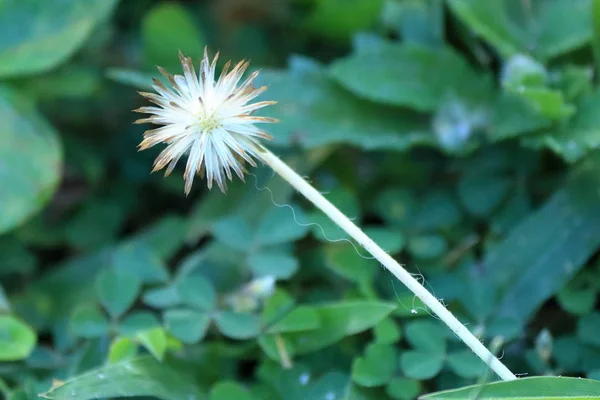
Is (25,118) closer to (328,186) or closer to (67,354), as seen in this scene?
(67,354)

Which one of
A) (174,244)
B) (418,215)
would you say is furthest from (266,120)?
(174,244)

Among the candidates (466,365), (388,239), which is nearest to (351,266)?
(388,239)

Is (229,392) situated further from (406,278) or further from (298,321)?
(406,278)

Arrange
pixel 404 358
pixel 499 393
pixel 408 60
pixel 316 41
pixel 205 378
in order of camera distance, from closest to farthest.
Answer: pixel 499 393 < pixel 404 358 < pixel 205 378 < pixel 408 60 < pixel 316 41

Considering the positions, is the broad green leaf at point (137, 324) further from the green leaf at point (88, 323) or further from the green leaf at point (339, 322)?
the green leaf at point (339, 322)

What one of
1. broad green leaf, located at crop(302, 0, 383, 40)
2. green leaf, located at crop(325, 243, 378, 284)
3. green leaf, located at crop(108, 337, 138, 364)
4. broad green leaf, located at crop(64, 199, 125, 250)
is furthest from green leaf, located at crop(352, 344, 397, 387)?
broad green leaf, located at crop(302, 0, 383, 40)

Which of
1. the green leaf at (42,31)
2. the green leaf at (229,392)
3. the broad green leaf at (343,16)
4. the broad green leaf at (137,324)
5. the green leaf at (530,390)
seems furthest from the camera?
the broad green leaf at (343,16)

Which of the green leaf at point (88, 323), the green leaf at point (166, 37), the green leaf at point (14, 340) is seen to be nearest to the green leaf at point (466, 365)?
the green leaf at point (88, 323)
